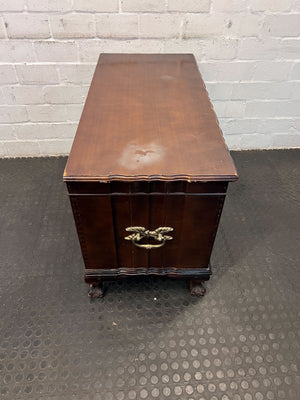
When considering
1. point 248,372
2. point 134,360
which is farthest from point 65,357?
point 248,372

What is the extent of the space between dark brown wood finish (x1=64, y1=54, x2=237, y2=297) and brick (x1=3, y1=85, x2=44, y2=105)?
0.58m

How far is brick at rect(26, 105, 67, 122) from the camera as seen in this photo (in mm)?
1624

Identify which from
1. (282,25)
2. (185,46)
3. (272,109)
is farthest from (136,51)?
(272,109)

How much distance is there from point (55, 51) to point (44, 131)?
444 millimetres

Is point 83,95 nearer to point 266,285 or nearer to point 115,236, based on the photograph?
point 115,236

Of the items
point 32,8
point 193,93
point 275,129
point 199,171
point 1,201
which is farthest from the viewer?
point 275,129

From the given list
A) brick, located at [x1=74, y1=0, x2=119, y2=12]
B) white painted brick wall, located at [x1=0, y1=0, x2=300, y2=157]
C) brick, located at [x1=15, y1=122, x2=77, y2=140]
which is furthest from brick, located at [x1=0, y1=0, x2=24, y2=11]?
brick, located at [x1=15, y1=122, x2=77, y2=140]

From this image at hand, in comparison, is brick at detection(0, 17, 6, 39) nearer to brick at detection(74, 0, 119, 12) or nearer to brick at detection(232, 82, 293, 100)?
brick at detection(74, 0, 119, 12)

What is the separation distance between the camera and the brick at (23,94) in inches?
61.2

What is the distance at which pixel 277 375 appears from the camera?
0.94 metres

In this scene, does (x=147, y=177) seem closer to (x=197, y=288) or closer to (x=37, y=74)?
(x=197, y=288)

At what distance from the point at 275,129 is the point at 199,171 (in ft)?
4.08

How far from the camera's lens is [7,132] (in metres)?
1.69

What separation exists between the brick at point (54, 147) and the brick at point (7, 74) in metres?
0.36
